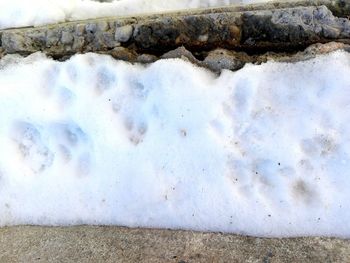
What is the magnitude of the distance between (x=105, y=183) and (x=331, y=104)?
2.56 ft

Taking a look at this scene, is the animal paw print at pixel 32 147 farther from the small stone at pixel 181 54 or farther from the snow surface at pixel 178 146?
the small stone at pixel 181 54

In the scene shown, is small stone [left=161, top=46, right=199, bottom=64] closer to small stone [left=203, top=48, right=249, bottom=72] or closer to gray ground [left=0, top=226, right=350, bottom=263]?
small stone [left=203, top=48, right=249, bottom=72]

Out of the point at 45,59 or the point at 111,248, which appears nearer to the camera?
the point at 111,248

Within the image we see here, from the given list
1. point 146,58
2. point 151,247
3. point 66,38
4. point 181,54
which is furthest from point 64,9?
point 151,247

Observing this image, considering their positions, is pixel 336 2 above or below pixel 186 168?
above

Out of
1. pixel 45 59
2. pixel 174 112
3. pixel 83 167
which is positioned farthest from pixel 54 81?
pixel 174 112

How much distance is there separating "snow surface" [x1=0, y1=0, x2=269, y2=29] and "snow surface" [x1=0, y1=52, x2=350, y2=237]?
14.2 inches

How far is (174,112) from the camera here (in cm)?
159

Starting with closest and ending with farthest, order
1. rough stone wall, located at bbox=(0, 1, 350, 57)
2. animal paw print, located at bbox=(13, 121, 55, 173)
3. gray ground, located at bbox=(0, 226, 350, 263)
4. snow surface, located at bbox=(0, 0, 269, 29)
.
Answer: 1. gray ground, located at bbox=(0, 226, 350, 263)
2. rough stone wall, located at bbox=(0, 1, 350, 57)
3. animal paw print, located at bbox=(13, 121, 55, 173)
4. snow surface, located at bbox=(0, 0, 269, 29)

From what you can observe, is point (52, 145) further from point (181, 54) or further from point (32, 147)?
point (181, 54)

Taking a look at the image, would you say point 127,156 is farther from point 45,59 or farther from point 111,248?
point 45,59

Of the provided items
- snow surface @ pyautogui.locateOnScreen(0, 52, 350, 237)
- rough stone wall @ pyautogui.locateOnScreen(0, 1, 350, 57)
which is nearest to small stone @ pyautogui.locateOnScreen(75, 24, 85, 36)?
rough stone wall @ pyautogui.locateOnScreen(0, 1, 350, 57)

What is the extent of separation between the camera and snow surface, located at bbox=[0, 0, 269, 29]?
2047 mm

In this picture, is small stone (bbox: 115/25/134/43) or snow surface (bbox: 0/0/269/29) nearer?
small stone (bbox: 115/25/134/43)
